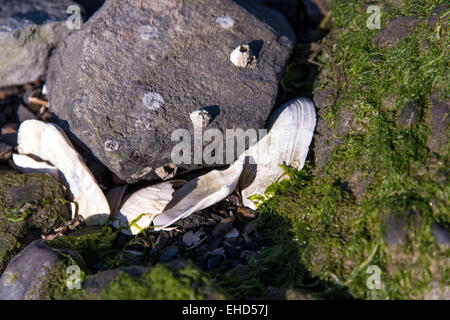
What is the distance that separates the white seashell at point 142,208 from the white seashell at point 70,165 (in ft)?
0.46

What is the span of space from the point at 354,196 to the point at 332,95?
113cm

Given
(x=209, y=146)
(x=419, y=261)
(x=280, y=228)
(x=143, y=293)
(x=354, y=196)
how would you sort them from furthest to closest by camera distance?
(x=209, y=146), (x=280, y=228), (x=354, y=196), (x=419, y=261), (x=143, y=293)

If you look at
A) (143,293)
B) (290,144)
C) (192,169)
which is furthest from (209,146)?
(143,293)

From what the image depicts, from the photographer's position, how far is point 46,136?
12.0ft

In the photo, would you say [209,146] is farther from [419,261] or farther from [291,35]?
[419,261]

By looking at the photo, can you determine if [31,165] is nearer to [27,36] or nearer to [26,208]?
[26,208]

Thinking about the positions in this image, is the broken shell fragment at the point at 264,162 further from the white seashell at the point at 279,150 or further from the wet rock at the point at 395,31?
the wet rock at the point at 395,31

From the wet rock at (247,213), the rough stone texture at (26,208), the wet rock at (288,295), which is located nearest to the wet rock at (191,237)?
the wet rock at (247,213)

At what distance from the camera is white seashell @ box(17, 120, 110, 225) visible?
3471 mm

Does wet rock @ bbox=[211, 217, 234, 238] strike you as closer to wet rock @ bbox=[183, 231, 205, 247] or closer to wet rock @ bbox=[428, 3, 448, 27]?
wet rock @ bbox=[183, 231, 205, 247]

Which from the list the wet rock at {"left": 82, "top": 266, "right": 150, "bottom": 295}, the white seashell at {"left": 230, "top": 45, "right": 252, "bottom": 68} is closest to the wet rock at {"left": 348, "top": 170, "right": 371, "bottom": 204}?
the white seashell at {"left": 230, "top": 45, "right": 252, "bottom": 68}

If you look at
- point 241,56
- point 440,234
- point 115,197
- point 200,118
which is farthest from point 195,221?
point 440,234

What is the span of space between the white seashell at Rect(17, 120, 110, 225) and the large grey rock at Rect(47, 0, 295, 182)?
145 millimetres

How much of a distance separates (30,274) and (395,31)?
3.55 meters
